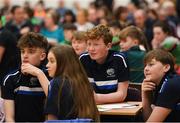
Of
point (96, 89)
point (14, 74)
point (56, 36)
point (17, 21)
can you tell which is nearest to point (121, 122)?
point (96, 89)

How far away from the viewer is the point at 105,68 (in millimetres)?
4867

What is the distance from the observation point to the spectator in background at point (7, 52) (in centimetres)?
637

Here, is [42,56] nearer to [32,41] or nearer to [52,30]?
[32,41]

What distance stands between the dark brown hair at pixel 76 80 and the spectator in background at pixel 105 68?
93 centimetres

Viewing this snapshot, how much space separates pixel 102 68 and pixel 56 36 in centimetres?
552

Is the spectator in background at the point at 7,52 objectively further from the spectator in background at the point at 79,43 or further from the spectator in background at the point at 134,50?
the spectator in background at the point at 134,50

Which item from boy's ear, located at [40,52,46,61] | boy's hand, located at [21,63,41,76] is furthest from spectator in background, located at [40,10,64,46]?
boy's hand, located at [21,63,41,76]

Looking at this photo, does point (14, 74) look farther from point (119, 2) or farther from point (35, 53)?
point (119, 2)

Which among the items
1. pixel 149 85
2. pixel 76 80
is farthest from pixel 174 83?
pixel 76 80

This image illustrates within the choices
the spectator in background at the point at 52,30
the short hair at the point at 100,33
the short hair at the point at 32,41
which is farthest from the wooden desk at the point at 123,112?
the spectator in background at the point at 52,30

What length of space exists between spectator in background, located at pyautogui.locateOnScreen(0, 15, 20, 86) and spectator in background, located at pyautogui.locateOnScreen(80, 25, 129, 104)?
180 cm

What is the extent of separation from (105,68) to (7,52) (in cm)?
204

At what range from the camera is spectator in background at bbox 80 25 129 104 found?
4.77 metres

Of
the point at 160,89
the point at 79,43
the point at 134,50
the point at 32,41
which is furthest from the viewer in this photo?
the point at 134,50
